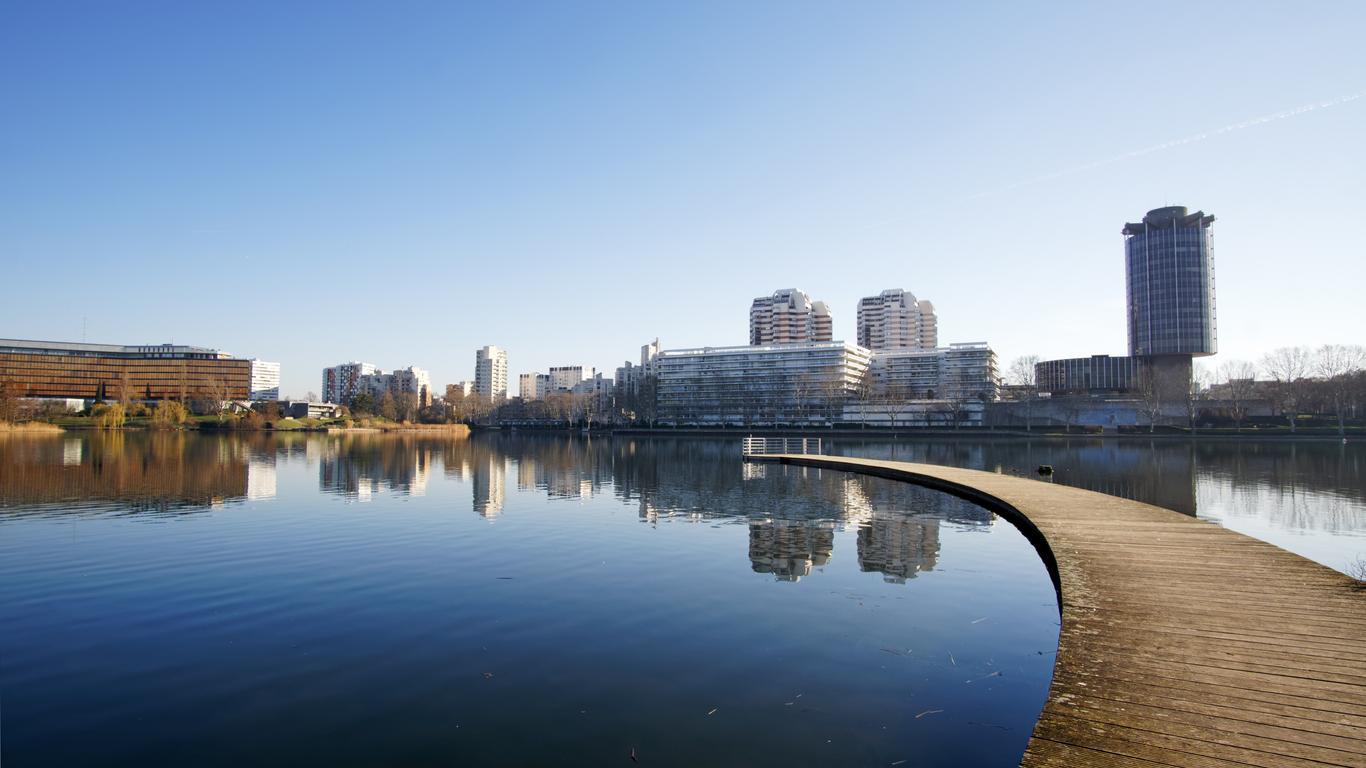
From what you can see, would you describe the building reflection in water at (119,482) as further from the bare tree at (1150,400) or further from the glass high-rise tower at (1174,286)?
the glass high-rise tower at (1174,286)

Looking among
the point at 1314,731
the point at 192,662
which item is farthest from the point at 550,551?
the point at 1314,731

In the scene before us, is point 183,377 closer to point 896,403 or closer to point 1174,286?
point 896,403

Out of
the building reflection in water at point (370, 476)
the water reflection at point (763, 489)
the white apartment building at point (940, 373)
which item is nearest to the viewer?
the water reflection at point (763, 489)

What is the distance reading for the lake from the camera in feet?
24.9

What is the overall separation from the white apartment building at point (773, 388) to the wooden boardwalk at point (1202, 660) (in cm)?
15570

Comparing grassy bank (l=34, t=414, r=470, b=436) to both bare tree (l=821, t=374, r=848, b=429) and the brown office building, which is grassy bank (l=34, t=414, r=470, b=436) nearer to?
the brown office building

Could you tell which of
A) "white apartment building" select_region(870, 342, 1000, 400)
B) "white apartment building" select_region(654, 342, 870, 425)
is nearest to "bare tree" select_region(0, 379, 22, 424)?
"white apartment building" select_region(654, 342, 870, 425)

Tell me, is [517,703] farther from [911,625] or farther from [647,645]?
[911,625]

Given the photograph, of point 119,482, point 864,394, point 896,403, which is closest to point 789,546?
point 119,482

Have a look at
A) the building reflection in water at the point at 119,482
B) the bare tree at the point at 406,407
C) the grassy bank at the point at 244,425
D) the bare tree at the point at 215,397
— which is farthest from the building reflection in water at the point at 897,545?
the bare tree at the point at 406,407

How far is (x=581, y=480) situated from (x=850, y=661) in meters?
30.9

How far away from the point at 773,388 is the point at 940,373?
4514 cm

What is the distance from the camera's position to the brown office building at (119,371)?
6339 inches

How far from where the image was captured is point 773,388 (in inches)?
7525
